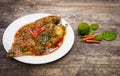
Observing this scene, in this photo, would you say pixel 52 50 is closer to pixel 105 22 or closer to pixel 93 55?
pixel 93 55

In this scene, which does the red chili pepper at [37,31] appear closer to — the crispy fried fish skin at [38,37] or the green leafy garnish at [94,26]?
the crispy fried fish skin at [38,37]

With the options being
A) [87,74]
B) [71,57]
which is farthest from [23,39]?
[87,74]

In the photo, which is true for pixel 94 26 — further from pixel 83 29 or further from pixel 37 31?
pixel 37 31

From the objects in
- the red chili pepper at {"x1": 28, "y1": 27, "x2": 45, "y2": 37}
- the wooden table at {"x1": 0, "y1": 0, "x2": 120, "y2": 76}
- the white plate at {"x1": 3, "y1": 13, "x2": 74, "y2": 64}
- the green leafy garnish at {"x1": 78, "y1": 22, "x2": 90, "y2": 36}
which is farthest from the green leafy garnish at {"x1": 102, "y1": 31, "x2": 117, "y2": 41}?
the red chili pepper at {"x1": 28, "y1": 27, "x2": 45, "y2": 37}

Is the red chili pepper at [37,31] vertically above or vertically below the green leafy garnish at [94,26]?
above

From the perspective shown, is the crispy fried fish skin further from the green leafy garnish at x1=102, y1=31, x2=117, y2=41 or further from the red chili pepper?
the green leafy garnish at x1=102, y1=31, x2=117, y2=41

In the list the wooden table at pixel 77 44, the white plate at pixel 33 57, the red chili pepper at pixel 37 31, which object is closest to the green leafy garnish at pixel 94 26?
the wooden table at pixel 77 44
